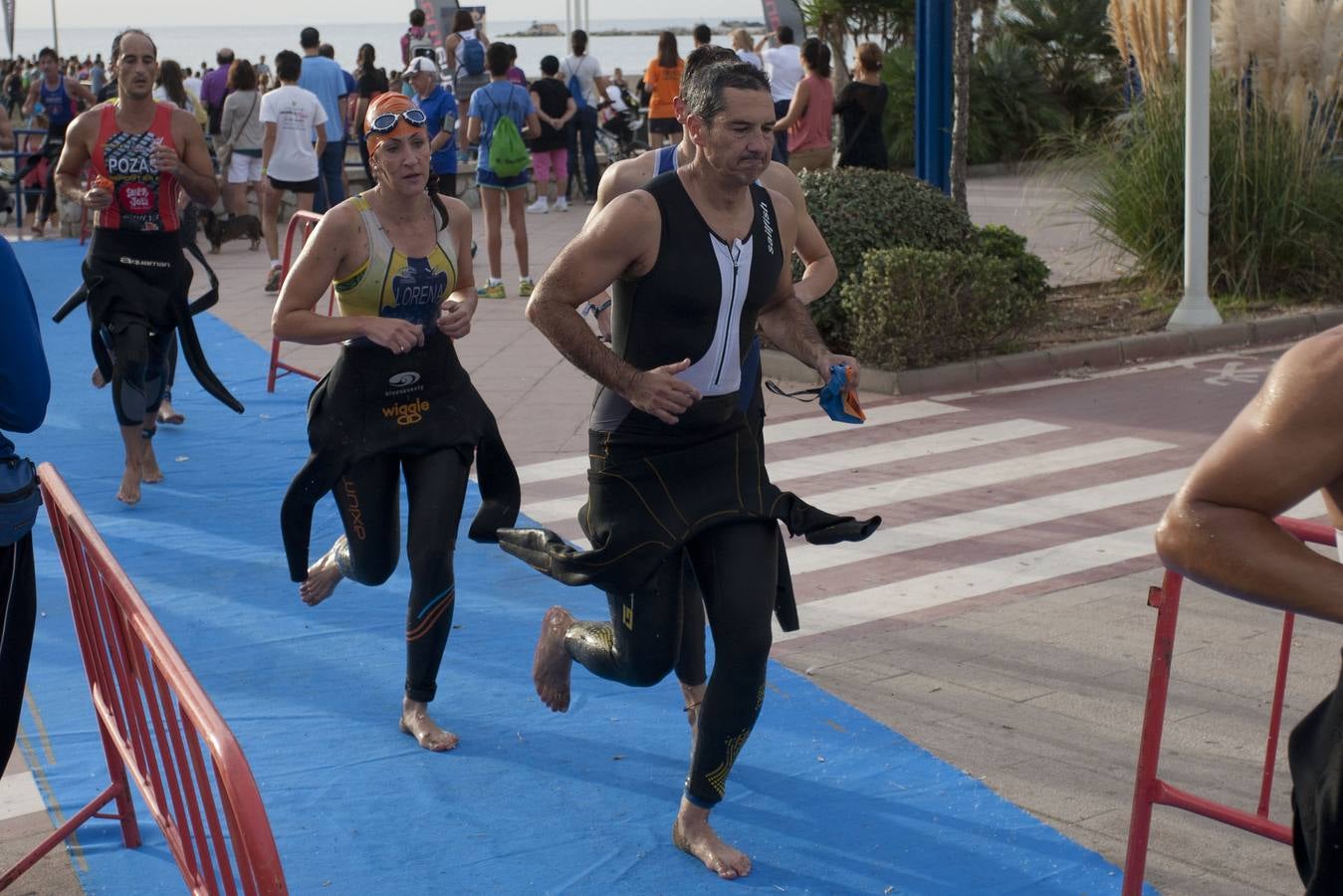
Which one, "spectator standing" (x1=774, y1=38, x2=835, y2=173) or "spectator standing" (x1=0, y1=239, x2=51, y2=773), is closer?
"spectator standing" (x1=0, y1=239, x2=51, y2=773)

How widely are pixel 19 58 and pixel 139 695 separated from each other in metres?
30.8

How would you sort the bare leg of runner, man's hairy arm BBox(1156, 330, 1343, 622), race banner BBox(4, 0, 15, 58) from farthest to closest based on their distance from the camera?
race banner BBox(4, 0, 15, 58), the bare leg of runner, man's hairy arm BBox(1156, 330, 1343, 622)

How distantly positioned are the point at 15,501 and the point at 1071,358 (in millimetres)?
8348

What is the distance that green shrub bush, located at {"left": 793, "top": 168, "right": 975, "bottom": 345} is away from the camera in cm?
1055

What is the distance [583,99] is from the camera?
21.1m

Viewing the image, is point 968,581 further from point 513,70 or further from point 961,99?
point 513,70

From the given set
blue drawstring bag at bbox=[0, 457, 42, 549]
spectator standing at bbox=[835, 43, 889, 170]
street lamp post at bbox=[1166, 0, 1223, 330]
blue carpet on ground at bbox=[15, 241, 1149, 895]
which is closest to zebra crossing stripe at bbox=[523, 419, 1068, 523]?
blue carpet on ground at bbox=[15, 241, 1149, 895]

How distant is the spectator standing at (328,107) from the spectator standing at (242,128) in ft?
1.86

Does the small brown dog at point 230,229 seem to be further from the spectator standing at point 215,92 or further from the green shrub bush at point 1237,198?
the green shrub bush at point 1237,198

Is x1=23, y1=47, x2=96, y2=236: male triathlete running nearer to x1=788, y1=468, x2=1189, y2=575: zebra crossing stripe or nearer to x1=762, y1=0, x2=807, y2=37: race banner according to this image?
x1=762, y1=0, x2=807, y2=37: race banner

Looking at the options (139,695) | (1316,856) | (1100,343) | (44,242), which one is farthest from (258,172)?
(1316,856)

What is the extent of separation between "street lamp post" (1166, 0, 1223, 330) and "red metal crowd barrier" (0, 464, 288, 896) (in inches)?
350

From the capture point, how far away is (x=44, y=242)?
1944 centimetres

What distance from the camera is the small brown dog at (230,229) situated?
690 inches
